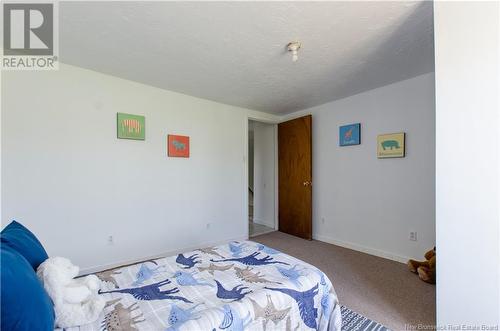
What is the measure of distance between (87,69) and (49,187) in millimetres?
1346

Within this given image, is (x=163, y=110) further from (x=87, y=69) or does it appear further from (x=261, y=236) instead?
(x=261, y=236)

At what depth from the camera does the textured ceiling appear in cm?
159

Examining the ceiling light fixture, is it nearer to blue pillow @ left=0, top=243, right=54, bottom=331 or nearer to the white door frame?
the white door frame

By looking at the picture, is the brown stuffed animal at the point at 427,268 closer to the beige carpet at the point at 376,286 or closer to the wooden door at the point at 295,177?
the beige carpet at the point at 376,286

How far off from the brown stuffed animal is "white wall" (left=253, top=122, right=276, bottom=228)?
8.33 ft

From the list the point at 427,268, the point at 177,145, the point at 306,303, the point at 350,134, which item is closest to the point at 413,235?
the point at 427,268

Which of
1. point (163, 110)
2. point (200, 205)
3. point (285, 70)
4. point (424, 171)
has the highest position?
point (285, 70)

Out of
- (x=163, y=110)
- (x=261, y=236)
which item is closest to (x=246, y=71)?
(x=163, y=110)

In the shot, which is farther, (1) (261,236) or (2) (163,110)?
(1) (261,236)

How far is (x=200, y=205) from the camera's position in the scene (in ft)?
11.3

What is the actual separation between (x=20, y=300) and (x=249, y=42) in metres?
2.12

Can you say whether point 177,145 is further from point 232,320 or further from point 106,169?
point 232,320

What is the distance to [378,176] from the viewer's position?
309cm

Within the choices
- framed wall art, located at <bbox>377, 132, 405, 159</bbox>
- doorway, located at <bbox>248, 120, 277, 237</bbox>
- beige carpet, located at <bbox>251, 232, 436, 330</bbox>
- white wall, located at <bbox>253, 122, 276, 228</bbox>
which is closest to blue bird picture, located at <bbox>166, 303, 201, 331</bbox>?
beige carpet, located at <bbox>251, 232, 436, 330</bbox>
